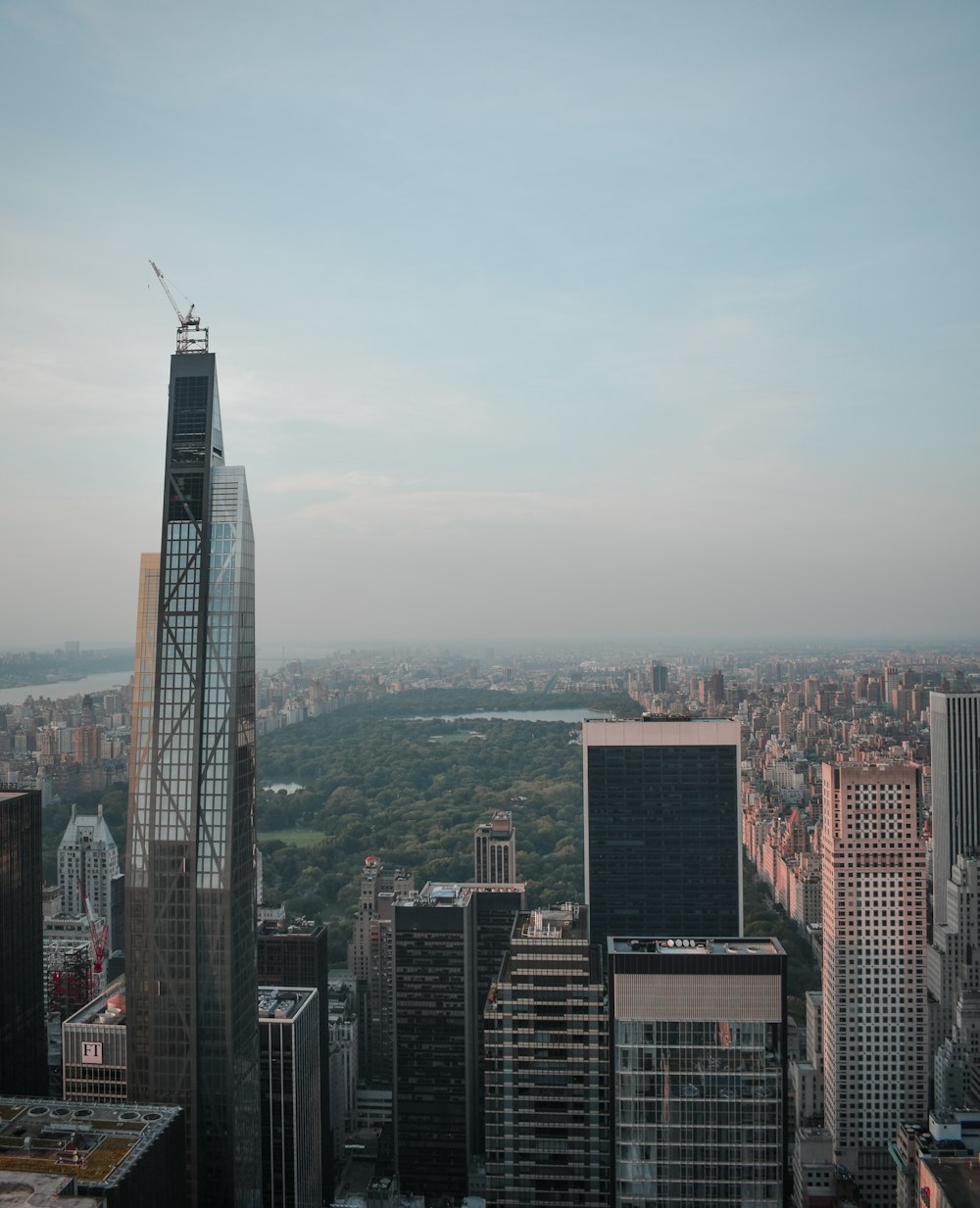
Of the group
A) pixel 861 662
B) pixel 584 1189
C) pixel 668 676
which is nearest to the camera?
pixel 584 1189

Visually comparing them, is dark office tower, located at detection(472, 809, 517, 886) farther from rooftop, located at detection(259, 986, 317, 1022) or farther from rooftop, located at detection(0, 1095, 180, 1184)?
rooftop, located at detection(0, 1095, 180, 1184)

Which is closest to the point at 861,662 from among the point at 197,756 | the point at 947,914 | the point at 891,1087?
the point at 947,914

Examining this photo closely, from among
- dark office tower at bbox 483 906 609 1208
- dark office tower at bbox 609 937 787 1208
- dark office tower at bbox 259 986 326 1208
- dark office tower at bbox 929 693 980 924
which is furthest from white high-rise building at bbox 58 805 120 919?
dark office tower at bbox 929 693 980 924

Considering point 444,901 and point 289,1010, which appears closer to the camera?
point 289,1010

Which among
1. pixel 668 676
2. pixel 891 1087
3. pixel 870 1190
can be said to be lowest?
pixel 870 1190

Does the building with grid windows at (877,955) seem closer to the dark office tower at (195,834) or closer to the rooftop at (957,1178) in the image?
the rooftop at (957,1178)

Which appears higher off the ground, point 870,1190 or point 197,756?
point 197,756

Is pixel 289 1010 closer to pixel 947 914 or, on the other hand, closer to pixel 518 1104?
pixel 518 1104
